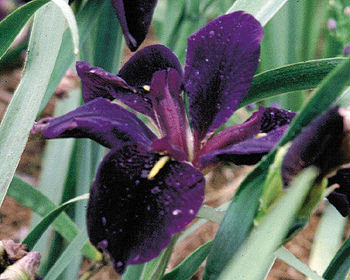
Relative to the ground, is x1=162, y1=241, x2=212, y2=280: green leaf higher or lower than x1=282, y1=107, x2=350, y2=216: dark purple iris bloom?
lower

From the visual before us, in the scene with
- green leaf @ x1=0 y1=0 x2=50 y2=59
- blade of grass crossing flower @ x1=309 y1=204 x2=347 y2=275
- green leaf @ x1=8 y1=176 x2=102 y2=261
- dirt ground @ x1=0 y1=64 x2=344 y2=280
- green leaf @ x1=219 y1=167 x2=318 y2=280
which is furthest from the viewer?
dirt ground @ x1=0 y1=64 x2=344 y2=280

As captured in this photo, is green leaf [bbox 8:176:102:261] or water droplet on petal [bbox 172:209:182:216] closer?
water droplet on petal [bbox 172:209:182:216]

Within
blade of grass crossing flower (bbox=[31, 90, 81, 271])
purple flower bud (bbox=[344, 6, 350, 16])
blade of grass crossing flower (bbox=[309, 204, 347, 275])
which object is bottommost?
blade of grass crossing flower (bbox=[309, 204, 347, 275])

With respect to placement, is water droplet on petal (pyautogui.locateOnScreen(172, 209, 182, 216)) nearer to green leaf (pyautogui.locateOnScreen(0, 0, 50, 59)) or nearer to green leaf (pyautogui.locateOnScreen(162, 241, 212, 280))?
green leaf (pyautogui.locateOnScreen(162, 241, 212, 280))

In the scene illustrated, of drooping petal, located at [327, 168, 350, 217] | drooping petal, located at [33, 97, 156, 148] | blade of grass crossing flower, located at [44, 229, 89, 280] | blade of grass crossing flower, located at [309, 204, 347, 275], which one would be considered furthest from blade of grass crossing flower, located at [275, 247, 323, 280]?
blade of grass crossing flower, located at [309, 204, 347, 275]

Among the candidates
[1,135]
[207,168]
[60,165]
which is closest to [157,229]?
[207,168]
